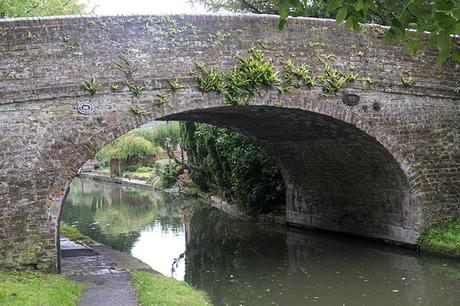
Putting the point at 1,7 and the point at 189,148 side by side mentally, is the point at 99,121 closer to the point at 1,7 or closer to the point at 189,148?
the point at 1,7

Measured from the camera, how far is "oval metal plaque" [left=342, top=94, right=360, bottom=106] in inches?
437

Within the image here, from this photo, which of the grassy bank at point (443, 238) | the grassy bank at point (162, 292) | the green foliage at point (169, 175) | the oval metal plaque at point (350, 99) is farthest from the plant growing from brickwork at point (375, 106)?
the green foliage at point (169, 175)

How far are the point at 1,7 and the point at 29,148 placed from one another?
225 inches

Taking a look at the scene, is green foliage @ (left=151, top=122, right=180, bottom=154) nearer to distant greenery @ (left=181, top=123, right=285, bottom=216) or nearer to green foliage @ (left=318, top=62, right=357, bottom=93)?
distant greenery @ (left=181, top=123, right=285, bottom=216)

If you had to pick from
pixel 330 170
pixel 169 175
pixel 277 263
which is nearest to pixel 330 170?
pixel 330 170

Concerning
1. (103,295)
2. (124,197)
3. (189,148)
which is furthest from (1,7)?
(124,197)

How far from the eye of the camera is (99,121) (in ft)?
31.4

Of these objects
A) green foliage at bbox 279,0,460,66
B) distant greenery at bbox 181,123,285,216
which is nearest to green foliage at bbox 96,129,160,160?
distant greenery at bbox 181,123,285,216

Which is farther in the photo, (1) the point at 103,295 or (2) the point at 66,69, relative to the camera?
(2) the point at 66,69

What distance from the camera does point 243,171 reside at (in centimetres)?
1772

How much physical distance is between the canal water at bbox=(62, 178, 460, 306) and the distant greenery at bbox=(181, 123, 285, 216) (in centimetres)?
89

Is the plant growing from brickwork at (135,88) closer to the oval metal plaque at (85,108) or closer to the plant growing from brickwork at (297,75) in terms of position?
the oval metal plaque at (85,108)

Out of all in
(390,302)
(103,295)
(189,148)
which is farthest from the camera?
(189,148)

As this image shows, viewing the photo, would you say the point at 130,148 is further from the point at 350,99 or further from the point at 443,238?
the point at 443,238
